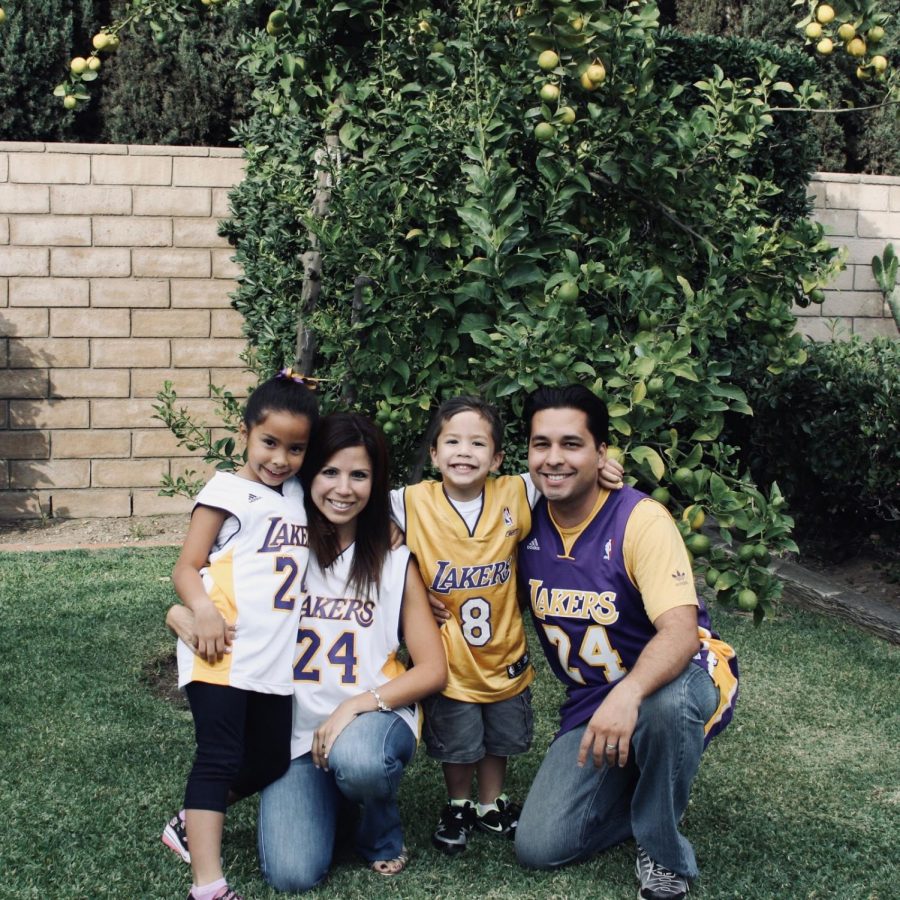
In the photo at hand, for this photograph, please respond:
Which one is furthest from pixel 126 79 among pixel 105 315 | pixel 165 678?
pixel 165 678

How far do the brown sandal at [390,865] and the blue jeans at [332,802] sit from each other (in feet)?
0.04

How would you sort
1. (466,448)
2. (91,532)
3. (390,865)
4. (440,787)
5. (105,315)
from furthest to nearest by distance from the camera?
(105,315)
(91,532)
(440,787)
(466,448)
(390,865)

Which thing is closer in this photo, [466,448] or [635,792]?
[635,792]

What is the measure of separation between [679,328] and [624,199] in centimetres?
79

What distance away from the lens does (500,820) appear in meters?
3.05

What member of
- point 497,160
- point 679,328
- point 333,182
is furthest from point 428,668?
point 333,182

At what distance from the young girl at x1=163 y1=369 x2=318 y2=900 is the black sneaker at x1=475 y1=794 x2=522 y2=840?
63 centimetres

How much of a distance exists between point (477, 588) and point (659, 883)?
2.84 feet

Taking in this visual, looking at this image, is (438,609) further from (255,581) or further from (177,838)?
(177,838)

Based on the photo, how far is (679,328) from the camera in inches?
129

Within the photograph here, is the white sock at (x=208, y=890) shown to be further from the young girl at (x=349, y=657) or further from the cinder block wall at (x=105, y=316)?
the cinder block wall at (x=105, y=316)

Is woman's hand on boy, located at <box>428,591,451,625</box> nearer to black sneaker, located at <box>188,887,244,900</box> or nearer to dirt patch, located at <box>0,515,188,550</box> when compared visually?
black sneaker, located at <box>188,887,244,900</box>

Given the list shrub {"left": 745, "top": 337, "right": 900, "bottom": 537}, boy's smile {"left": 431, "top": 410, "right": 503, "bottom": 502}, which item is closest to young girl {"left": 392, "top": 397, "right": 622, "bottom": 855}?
boy's smile {"left": 431, "top": 410, "right": 503, "bottom": 502}

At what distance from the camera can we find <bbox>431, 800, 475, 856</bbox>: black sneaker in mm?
2924
